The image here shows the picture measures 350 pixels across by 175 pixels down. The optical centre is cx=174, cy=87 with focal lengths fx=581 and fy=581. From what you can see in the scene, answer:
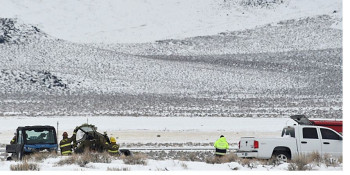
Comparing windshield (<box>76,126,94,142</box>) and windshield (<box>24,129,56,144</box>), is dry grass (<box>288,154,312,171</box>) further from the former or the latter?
windshield (<box>24,129,56,144</box>)

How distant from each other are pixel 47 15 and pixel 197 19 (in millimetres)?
37172

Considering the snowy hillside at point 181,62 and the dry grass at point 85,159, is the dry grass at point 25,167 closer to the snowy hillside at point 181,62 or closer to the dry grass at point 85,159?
the dry grass at point 85,159

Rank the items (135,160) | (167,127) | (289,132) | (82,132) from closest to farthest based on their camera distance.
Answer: (135,160) → (82,132) → (289,132) → (167,127)

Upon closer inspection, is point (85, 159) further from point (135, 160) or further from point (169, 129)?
point (169, 129)

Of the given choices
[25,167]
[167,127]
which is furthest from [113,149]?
[167,127]

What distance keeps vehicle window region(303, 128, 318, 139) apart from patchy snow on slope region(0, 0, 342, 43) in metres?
110

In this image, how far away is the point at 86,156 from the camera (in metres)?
15.7

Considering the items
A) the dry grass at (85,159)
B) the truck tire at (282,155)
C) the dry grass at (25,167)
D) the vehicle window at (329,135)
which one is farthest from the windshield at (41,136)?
the vehicle window at (329,135)

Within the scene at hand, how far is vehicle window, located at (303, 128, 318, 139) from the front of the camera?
18062mm

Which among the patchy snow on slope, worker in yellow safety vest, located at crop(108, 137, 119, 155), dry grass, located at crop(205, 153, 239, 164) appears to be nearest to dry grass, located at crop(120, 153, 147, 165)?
worker in yellow safety vest, located at crop(108, 137, 119, 155)

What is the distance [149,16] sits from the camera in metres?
147

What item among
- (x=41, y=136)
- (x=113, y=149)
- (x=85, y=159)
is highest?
(x=41, y=136)

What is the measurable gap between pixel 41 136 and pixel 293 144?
788 cm

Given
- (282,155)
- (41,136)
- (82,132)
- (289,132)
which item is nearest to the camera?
(282,155)
